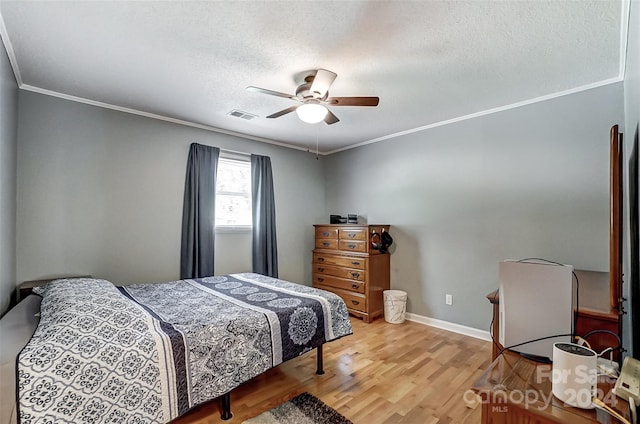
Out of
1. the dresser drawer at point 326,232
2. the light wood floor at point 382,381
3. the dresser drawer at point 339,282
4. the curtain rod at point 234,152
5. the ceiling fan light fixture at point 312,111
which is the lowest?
the light wood floor at point 382,381

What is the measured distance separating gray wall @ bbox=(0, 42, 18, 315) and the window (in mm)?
1894

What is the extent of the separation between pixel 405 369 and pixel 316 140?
319cm

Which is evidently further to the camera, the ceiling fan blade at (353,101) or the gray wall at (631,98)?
the ceiling fan blade at (353,101)

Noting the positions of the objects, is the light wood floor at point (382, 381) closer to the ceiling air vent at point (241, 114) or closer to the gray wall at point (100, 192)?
the gray wall at point (100, 192)

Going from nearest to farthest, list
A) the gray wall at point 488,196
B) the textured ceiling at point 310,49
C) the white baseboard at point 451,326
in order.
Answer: the textured ceiling at point 310,49
the gray wall at point 488,196
the white baseboard at point 451,326

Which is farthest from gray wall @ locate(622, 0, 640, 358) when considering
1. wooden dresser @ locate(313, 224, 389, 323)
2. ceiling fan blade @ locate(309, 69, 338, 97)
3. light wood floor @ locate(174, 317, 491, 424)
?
wooden dresser @ locate(313, 224, 389, 323)

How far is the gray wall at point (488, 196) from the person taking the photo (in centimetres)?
255

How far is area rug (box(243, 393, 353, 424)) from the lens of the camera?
1.81 m

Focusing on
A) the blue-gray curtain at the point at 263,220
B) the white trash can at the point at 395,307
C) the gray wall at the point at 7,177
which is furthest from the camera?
the blue-gray curtain at the point at 263,220

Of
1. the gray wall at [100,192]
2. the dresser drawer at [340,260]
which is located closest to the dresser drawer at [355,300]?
the dresser drawer at [340,260]

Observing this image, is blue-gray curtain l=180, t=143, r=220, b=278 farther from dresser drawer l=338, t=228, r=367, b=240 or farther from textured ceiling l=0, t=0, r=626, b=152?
dresser drawer l=338, t=228, r=367, b=240

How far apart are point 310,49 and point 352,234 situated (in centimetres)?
247

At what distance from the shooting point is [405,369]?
248 cm

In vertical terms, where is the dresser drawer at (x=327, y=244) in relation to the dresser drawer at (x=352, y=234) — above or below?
below
